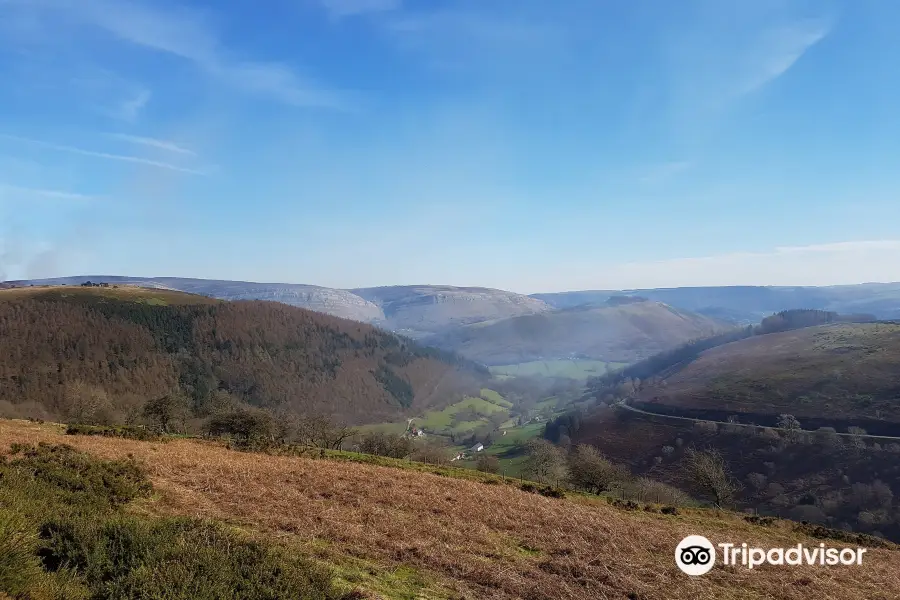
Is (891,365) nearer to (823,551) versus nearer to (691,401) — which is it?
(691,401)

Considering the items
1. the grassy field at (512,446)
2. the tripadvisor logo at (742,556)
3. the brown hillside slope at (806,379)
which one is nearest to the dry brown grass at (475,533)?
the tripadvisor logo at (742,556)

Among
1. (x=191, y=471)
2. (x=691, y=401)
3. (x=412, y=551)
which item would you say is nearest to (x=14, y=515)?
(x=412, y=551)

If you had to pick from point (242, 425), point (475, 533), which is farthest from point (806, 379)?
point (475, 533)

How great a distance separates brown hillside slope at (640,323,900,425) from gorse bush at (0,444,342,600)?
14360cm

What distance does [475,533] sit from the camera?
1873 centimetres

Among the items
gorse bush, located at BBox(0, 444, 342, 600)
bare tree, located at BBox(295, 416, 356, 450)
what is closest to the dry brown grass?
gorse bush, located at BBox(0, 444, 342, 600)

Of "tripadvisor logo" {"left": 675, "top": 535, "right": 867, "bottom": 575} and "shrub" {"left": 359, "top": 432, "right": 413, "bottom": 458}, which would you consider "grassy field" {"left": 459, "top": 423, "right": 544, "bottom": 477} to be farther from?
"tripadvisor logo" {"left": 675, "top": 535, "right": 867, "bottom": 575}

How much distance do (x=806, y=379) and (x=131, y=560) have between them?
171105mm

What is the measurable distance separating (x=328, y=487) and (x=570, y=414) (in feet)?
→ 499

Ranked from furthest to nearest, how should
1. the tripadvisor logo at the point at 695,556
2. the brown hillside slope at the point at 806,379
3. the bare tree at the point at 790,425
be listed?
the brown hillside slope at the point at 806,379
the bare tree at the point at 790,425
the tripadvisor logo at the point at 695,556

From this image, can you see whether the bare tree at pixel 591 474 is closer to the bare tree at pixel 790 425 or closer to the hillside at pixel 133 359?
the hillside at pixel 133 359

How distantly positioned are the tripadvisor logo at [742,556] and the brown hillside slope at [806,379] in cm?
11784

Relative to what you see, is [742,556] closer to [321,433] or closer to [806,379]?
[321,433]

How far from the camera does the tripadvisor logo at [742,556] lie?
18609 mm
